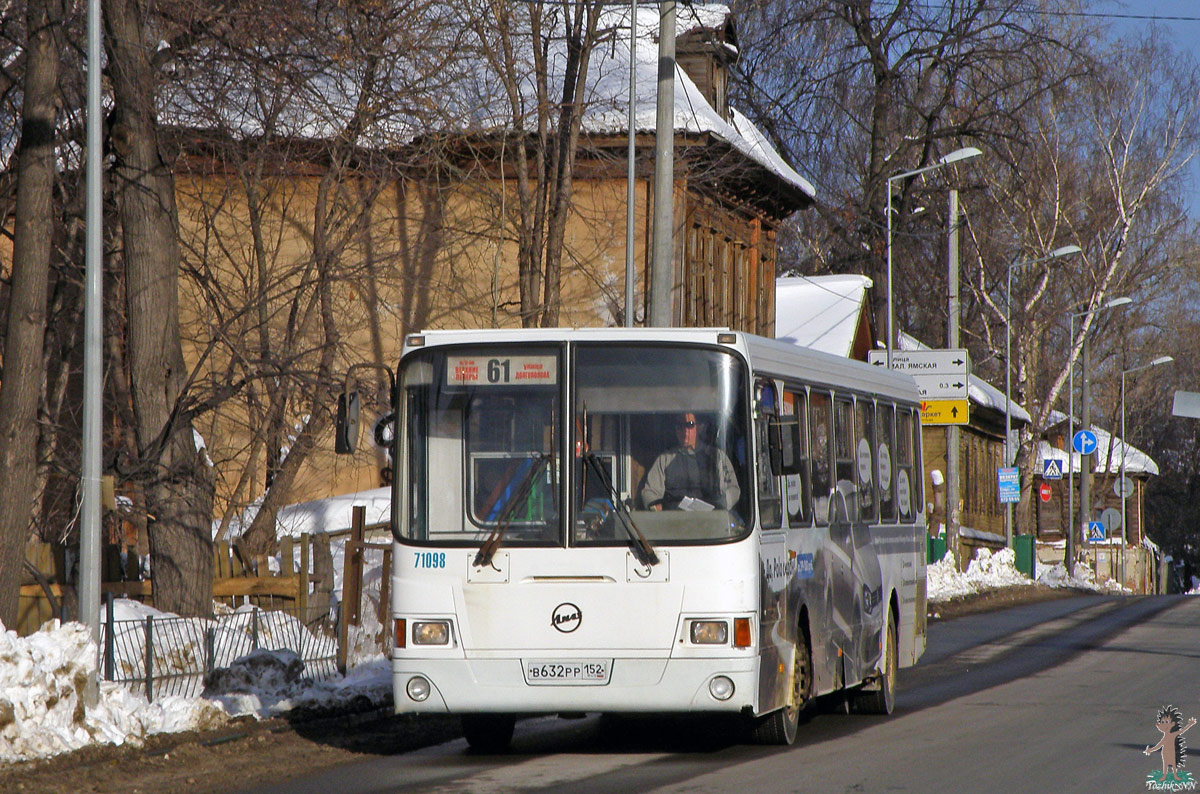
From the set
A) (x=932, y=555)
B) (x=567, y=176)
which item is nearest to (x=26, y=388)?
(x=567, y=176)

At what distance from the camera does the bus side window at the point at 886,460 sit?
1408 centimetres

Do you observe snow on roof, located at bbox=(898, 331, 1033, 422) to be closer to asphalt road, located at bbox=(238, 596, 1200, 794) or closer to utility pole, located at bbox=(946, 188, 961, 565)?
utility pole, located at bbox=(946, 188, 961, 565)

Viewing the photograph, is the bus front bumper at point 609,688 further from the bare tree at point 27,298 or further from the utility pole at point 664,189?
the utility pole at point 664,189

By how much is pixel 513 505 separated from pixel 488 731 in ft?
6.10

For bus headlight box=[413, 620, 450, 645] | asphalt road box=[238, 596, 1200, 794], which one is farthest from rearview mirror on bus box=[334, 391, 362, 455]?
asphalt road box=[238, 596, 1200, 794]

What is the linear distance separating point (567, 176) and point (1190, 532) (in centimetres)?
8027

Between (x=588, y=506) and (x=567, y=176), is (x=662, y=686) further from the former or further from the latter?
(x=567, y=176)

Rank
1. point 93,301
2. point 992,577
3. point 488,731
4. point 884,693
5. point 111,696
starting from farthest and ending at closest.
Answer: point 992,577 < point 884,693 < point 93,301 < point 111,696 < point 488,731

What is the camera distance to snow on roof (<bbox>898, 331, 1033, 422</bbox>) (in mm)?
53309

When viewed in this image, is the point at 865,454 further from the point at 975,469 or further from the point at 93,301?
the point at 975,469

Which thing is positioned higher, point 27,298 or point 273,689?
point 27,298

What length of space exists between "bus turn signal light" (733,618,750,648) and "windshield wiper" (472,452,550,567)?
59.8 inches

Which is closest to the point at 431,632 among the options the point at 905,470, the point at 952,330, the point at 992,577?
the point at 905,470

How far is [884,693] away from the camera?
13.9 meters
